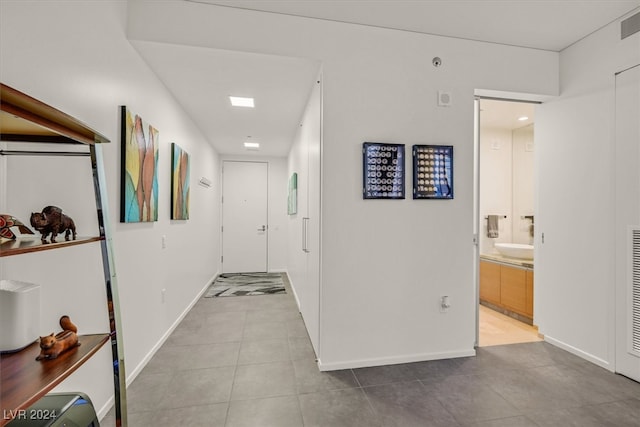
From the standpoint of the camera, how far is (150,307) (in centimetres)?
265

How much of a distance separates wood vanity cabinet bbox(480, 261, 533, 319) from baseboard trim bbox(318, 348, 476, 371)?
1.36 metres

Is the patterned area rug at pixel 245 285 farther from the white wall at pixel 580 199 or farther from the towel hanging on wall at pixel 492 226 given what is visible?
the white wall at pixel 580 199

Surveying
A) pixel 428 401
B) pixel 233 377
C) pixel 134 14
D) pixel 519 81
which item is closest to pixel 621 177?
pixel 519 81

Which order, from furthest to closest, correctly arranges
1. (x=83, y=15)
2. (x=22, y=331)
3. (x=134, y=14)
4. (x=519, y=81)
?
(x=519, y=81) → (x=134, y=14) → (x=83, y=15) → (x=22, y=331)

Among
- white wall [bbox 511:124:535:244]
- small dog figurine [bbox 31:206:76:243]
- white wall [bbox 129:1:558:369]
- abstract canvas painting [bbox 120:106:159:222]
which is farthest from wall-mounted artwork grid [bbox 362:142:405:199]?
white wall [bbox 511:124:535:244]

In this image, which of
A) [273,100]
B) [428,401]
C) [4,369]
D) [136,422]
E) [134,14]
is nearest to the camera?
[4,369]

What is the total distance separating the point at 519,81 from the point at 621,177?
3.91ft

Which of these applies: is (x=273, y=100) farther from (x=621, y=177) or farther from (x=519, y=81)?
(x=621, y=177)

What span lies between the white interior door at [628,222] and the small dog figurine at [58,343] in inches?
141

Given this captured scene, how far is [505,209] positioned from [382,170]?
327 cm

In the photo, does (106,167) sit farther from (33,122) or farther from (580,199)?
(580,199)

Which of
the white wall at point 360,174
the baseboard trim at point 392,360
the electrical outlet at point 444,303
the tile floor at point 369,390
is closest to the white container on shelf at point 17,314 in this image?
the tile floor at point 369,390

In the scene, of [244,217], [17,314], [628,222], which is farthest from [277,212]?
[17,314]

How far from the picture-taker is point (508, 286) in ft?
12.6
